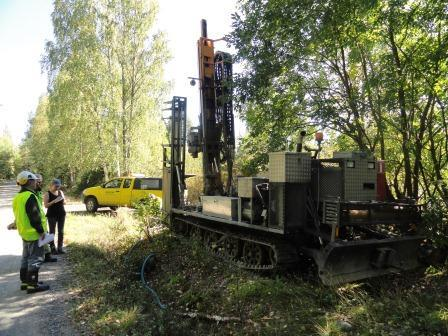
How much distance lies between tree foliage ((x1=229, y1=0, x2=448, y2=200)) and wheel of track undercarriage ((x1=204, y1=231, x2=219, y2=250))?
199cm

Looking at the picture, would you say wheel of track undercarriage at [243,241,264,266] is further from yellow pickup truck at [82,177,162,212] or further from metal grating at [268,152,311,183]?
yellow pickup truck at [82,177,162,212]

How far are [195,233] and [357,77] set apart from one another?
529 cm

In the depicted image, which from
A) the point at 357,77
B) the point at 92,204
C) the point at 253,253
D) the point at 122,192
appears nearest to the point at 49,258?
the point at 253,253

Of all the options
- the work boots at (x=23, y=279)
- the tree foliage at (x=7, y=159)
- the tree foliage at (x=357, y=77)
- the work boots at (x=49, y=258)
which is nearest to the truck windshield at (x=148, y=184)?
the tree foliage at (x=357, y=77)

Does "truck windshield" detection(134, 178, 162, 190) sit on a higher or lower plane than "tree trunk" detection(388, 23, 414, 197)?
lower

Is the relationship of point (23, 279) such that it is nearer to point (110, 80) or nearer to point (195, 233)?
point (195, 233)

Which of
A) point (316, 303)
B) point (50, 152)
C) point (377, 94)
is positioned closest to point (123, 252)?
point (316, 303)

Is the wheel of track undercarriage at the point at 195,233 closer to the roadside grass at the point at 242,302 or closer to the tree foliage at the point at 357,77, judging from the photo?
the roadside grass at the point at 242,302

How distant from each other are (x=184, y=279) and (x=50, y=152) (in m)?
26.2

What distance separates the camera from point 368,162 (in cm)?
646

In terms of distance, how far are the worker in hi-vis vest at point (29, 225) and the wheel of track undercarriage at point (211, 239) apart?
310cm

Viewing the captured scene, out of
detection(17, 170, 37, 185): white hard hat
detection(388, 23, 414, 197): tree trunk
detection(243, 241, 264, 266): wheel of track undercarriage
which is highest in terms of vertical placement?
detection(388, 23, 414, 197): tree trunk

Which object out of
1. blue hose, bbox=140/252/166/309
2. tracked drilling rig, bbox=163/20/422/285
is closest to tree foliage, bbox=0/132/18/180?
→ blue hose, bbox=140/252/166/309

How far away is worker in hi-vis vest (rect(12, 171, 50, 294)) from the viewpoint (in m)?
6.50
